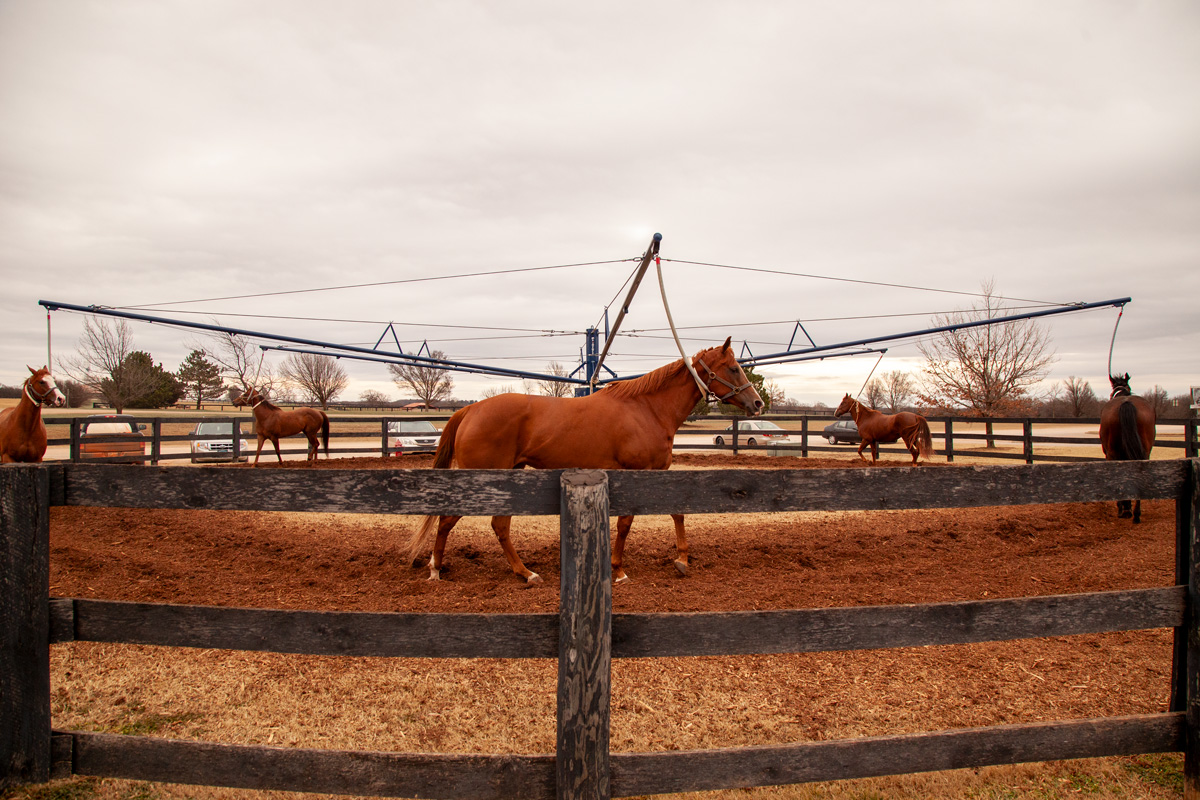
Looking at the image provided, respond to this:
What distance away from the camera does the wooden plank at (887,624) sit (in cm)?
193

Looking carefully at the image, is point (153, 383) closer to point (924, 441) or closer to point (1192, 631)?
point (924, 441)

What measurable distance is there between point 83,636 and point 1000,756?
3.44m

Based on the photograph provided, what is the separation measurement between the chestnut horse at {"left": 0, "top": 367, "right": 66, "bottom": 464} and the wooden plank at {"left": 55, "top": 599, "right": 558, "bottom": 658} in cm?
Result: 824

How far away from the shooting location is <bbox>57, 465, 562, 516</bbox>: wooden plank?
78.7 inches

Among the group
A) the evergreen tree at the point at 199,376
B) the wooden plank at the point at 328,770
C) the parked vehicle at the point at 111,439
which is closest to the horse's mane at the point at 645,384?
the wooden plank at the point at 328,770

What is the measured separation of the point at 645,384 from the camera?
20.1 feet

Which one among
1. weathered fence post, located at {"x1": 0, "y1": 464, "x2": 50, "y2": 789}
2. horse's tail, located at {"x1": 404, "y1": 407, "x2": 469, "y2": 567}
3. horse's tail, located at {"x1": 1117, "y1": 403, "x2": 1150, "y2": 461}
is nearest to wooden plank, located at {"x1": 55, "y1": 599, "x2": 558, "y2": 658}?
weathered fence post, located at {"x1": 0, "y1": 464, "x2": 50, "y2": 789}

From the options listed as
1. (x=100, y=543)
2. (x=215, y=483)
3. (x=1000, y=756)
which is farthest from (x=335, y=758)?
(x=100, y=543)

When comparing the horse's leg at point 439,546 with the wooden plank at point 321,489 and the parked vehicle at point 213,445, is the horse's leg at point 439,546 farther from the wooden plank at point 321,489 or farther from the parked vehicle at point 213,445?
the parked vehicle at point 213,445

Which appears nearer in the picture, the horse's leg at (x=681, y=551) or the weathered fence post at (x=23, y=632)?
the weathered fence post at (x=23, y=632)

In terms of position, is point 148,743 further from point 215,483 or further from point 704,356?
point 704,356

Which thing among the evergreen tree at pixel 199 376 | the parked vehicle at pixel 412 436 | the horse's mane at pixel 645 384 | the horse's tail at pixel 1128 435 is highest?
the evergreen tree at pixel 199 376

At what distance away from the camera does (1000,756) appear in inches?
82.3

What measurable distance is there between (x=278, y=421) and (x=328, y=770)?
14.7 metres
